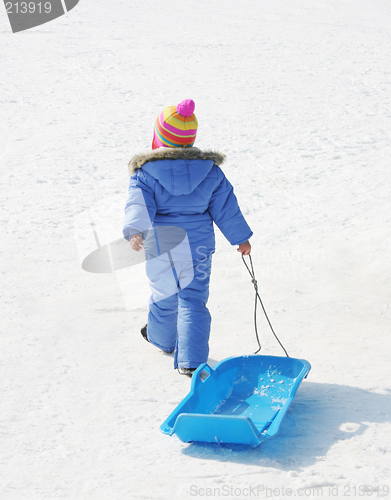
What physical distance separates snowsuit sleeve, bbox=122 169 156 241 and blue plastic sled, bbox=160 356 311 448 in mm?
757

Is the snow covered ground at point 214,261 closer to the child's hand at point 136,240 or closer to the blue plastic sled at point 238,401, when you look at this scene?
the blue plastic sled at point 238,401

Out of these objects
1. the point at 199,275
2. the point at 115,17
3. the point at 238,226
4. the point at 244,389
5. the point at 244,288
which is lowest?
the point at 244,288

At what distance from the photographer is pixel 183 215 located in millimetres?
2748

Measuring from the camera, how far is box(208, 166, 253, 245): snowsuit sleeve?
9.12 feet

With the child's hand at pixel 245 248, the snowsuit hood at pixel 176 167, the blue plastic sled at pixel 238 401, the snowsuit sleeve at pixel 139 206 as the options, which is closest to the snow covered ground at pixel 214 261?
the blue plastic sled at pixel 238 401

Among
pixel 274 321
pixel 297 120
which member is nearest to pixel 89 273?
pixel 274 321

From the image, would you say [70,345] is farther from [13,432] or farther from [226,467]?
[226,467]

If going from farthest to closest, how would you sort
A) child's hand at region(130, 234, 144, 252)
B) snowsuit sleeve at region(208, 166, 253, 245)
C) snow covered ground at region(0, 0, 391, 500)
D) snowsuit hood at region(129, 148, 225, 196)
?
snowsuit sleeve at region(208, 166, 253, 245) < snowsuit hood at region(129, 148, 225, 196) < child's hand at region(130, 234, 144, 252) < snow covered ground at region(0, 0, 391, 500)

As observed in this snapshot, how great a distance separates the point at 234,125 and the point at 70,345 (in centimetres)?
567

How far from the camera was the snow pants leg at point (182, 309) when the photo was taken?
8.87 feet

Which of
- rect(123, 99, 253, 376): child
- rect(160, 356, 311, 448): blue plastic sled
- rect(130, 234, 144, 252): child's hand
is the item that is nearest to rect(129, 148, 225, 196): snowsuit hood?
rect(123, 99, 253, 376): child

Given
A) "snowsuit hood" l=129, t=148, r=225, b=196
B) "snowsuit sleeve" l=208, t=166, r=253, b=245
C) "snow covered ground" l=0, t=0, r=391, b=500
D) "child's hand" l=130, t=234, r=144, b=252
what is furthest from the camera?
"snowsuit sleeve" l=208, t=166, r=253, b=245

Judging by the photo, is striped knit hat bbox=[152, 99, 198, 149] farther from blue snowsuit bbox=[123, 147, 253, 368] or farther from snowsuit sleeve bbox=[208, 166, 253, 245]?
snowsuit sleeve bbox=[208, 166, 253, 245]

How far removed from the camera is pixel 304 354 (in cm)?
296
